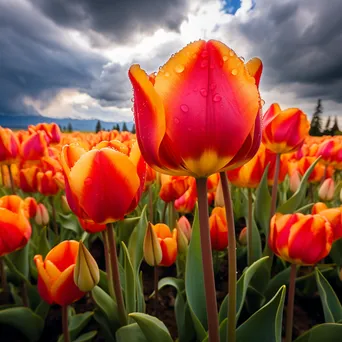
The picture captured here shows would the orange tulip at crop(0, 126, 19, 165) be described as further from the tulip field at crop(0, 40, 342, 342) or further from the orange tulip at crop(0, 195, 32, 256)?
the orange tulip at crop(0, 195, 32, 256)

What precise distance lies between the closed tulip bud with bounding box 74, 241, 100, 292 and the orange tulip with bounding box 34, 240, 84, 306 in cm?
8

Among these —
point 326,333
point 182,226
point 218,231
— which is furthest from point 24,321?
point 326,333

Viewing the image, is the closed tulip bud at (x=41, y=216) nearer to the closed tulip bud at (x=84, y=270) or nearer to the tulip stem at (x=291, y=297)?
the closed tulip bud at (x=84, y=270)

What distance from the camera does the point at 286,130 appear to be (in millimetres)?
1462

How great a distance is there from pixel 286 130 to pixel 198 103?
1049 millimetres

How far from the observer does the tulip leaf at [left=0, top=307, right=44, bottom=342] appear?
48.6 inches

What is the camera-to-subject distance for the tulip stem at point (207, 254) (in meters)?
0.61

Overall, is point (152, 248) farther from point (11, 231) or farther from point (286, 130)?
point (286, 130)

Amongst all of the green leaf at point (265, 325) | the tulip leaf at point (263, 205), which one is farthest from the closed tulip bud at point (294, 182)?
the green leaf at point (265, 325)

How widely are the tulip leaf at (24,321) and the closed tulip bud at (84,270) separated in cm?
52

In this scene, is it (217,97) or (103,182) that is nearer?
(217,97)

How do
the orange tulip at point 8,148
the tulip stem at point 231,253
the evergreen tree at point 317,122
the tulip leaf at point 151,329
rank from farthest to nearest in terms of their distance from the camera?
the evergreen tree at point 317,122, the orange tulip at point 8,148, the tulip leaf at point 151,329, the tulip stem at point 231,253

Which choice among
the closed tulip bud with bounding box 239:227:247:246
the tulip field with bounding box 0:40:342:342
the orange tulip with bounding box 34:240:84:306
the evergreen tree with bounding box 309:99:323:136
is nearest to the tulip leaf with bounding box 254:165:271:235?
the tulip field with bounding box 0:40:342:342

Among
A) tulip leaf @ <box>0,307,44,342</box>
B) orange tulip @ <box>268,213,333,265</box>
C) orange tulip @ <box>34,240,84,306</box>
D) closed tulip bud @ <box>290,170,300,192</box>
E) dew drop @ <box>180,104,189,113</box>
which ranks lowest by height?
tulip leaf @ <box>0,307,44,342</box>
